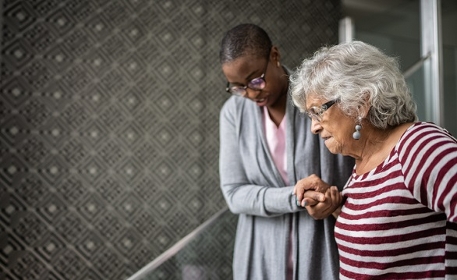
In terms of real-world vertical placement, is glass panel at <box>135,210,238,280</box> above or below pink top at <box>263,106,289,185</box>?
below

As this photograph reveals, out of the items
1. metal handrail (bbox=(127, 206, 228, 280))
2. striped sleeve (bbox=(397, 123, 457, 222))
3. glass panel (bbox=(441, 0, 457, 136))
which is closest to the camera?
striped sleeve (bbox=(397, 123, 457, 222))

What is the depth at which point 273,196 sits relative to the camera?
1.80m

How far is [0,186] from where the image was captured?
3629 millimetres

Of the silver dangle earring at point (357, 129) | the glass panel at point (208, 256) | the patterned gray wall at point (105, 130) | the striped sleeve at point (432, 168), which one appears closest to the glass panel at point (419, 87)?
the patterned gray wall at point (105, 130)

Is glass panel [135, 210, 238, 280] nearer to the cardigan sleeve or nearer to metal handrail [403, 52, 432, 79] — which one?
the cardigan sleeve

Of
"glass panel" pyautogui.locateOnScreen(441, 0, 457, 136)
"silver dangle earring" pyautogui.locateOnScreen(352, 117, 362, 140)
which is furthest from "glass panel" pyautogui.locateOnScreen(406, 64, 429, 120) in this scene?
"silver dangle earring" pyautogui.locateOnScreen(352, 117, 362, 140)

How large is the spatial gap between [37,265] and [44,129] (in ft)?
3.10

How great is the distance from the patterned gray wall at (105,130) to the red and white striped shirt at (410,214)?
2779mm

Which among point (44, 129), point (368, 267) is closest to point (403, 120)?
point (368, 267)

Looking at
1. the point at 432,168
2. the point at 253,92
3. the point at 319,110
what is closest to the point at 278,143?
the point at 253,92

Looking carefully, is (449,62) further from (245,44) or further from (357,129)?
(357,129)

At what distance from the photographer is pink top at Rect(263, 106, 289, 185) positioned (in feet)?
6.41

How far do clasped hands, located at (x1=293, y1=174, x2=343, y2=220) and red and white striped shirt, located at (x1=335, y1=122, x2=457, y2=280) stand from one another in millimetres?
172

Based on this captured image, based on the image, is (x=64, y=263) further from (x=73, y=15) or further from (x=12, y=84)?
(x=73, y=15)
